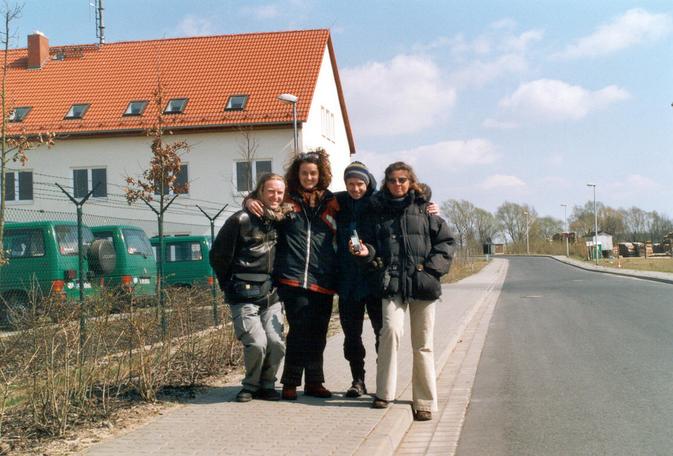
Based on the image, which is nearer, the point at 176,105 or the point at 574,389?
the point at 574,389

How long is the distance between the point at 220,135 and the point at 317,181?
29296 millimetres

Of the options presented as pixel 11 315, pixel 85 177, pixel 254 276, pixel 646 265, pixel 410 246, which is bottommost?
pixel 646 265

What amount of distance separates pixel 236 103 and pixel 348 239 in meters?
30.1

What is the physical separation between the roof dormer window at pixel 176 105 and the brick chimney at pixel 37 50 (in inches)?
349

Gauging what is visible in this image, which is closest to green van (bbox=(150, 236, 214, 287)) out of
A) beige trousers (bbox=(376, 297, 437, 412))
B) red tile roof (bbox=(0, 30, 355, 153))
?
red tile roof (bbox=(0, 30, 355, 153))

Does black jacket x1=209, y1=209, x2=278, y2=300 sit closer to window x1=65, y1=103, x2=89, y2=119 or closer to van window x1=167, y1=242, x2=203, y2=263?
van window x1=167, y1=242, x2=203, y2=263

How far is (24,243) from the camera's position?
46.4 feet

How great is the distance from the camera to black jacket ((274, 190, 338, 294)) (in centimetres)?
647

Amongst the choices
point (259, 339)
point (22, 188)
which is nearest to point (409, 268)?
point (259, 339)

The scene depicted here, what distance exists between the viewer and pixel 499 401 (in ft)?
24.3

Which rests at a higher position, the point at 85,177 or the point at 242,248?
the point at 85,177

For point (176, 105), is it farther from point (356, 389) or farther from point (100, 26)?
point (356, 389)

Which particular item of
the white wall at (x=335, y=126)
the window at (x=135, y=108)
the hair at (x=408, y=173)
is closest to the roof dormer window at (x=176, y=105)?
the window at (x=135, y=108)

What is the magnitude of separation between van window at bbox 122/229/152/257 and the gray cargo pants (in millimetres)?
11152
